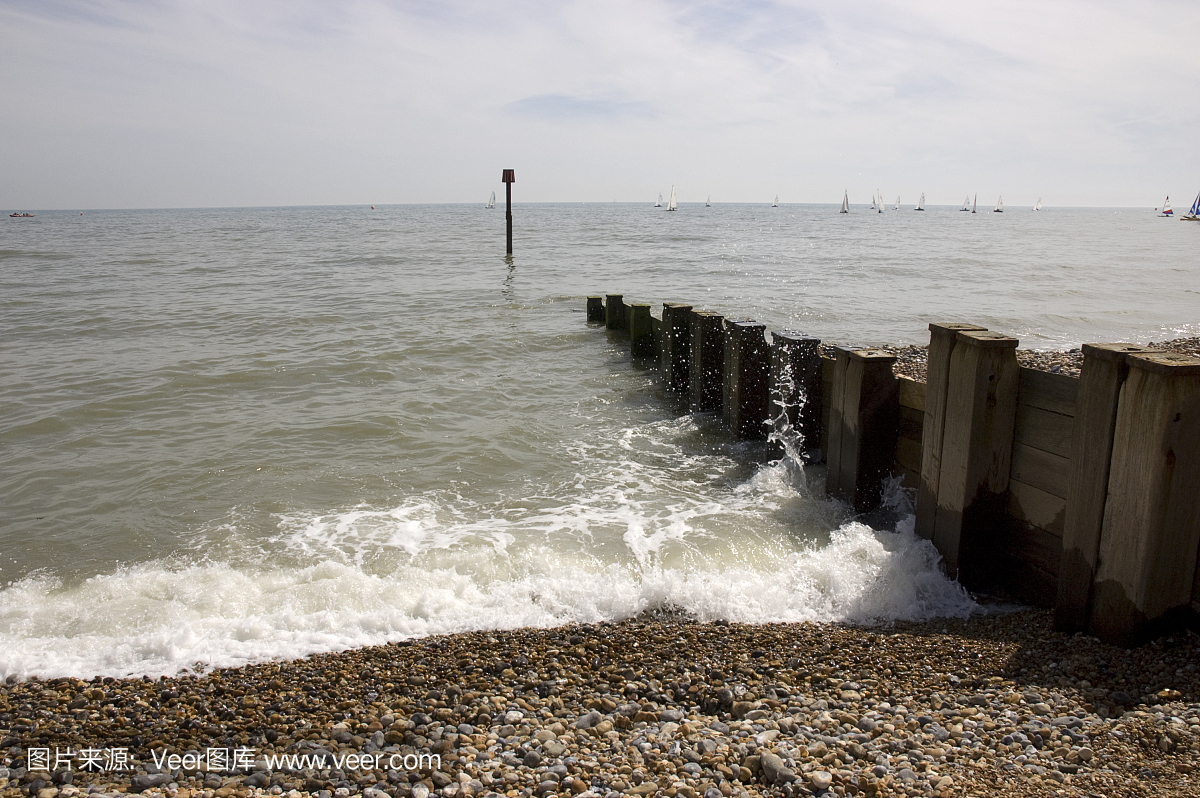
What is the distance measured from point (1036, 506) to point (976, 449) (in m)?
0.49

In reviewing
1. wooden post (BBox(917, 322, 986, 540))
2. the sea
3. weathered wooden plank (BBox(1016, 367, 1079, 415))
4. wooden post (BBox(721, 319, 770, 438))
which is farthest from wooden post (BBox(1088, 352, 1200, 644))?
wooden post (BBox(721, 319, 770, 438))

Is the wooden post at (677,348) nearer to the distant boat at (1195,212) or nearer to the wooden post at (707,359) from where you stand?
the wooden post at (707,359)

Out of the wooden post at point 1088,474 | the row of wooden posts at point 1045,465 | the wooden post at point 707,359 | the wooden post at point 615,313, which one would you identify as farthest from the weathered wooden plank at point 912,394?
the wooden post at point 615,313

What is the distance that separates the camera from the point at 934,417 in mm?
5234

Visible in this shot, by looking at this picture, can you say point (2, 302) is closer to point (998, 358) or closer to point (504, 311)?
point (504, 311)

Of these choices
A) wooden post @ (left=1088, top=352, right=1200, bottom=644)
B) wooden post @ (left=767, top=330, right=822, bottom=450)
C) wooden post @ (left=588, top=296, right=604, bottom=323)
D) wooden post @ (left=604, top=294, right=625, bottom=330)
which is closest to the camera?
wooden post @ (left=1088, top=352, right=1200, bottom=644)

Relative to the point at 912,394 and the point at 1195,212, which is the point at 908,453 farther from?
the point at 1195,212

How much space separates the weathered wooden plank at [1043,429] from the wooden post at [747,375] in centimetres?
375

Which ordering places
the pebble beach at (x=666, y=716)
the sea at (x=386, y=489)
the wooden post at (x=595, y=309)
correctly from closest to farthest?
the pebble beach at (x=666, y=716) → the sea at (x=386, y=489) → the wooden post at (x=595, y=309)

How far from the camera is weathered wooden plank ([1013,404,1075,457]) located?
451cm

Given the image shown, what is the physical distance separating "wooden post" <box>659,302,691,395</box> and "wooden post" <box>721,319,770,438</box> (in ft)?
5.84

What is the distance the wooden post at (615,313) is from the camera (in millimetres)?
14938

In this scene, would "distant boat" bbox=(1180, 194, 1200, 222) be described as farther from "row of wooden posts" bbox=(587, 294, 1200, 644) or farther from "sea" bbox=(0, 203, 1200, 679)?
"row of wooden posts" bbox=(587, 294, 1200, 644)

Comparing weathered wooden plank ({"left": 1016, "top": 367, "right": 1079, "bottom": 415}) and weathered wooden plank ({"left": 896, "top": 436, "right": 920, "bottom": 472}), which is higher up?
weathered wooden plank ({"left": 1016, "top": 367, "right": 1079, "bottom": 415})
